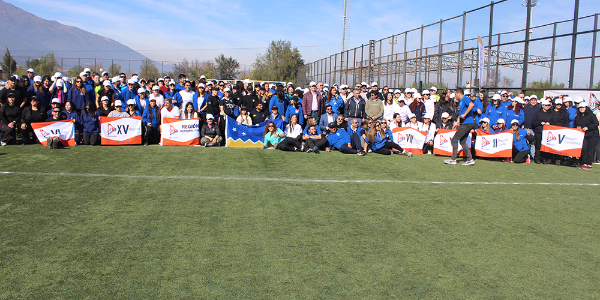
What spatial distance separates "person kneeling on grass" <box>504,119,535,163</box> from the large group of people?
0.08ft

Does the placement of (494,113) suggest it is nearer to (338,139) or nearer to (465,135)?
(465,135)

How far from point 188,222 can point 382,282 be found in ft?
8.61

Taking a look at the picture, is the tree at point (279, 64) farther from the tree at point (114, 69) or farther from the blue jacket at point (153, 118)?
the blue jacket at point (153, 118)

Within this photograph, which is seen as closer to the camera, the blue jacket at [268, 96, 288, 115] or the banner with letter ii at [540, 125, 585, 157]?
the banner with letter ii at [540, 125, 585, 157]

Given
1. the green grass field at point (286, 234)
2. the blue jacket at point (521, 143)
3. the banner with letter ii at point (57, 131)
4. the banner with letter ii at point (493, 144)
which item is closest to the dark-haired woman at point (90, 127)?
the banner with letter ii at point (57, 131)

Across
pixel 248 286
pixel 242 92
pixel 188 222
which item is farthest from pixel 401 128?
pixel 248 286

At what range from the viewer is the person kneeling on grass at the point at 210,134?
472 inches

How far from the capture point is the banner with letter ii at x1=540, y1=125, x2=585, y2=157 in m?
10.8

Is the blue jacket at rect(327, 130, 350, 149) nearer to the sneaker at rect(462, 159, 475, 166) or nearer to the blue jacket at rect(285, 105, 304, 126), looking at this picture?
the blue jacket at rect(285, 105, 304, 126)

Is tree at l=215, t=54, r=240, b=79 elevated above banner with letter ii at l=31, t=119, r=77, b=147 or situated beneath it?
elevated above

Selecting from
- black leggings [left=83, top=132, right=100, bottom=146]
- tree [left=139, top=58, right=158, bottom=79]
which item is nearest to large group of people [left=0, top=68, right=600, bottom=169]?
black leggings [left=83, top=132, right=100, bottom=146]

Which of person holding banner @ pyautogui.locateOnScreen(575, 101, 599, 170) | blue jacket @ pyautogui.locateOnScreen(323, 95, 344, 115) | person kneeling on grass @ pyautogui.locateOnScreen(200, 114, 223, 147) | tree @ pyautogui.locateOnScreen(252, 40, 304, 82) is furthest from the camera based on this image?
tree @ pyautogui.locateOnScreen(252, 40, 304, 82)

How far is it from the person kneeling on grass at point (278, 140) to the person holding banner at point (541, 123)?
6.71 m

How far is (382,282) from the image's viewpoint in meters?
3.60
